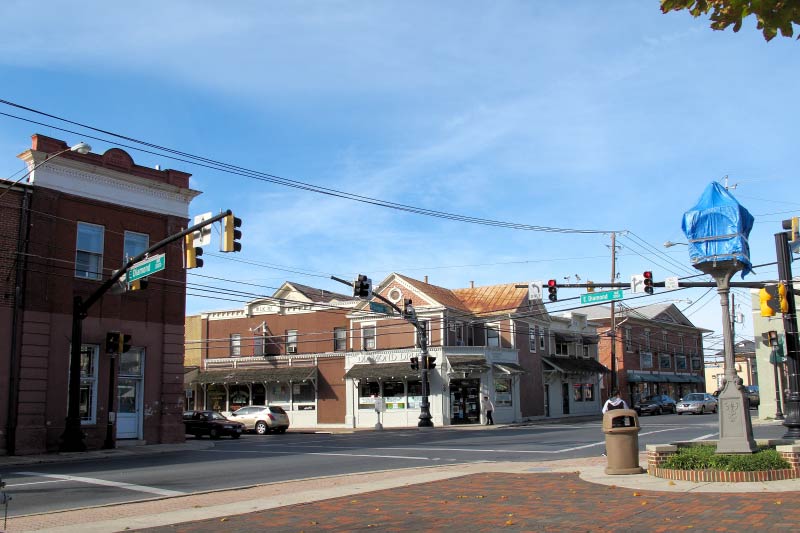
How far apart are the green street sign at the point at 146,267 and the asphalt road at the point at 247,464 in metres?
5.46

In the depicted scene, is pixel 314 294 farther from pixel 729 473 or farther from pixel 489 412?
pixel 729 473

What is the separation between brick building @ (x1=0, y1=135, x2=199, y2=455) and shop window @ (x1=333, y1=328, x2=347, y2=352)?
19511mm

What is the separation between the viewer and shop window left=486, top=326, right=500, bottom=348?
46812 mm

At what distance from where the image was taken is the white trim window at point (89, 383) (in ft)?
84.1

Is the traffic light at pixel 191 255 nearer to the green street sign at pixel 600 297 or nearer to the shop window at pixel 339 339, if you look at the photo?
the green street sign at pixel 600 297

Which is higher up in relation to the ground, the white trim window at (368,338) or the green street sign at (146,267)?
the green street sign at (146,267)

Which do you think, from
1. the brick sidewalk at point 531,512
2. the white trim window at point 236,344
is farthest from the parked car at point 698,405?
the brick sidewalk at point 531,512

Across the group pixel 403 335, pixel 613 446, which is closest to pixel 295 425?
pixel 403 335

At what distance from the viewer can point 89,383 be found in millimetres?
25891

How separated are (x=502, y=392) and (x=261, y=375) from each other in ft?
51.0

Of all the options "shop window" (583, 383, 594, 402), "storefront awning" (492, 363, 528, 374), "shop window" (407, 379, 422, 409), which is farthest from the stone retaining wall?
"shop window" (583, 383, 594, 402)

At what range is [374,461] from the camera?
18.5 metres

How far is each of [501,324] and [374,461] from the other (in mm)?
29385

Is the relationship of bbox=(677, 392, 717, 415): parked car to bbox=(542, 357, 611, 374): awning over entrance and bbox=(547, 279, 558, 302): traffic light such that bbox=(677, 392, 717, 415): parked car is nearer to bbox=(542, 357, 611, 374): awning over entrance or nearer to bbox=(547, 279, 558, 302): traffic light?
bbox=(542, 357, 611, 374): awning over entrance
